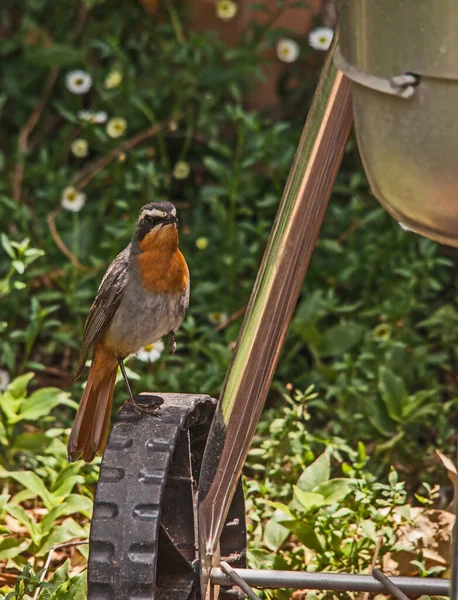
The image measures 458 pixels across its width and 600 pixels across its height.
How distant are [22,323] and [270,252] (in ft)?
8.70

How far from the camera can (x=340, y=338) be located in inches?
161

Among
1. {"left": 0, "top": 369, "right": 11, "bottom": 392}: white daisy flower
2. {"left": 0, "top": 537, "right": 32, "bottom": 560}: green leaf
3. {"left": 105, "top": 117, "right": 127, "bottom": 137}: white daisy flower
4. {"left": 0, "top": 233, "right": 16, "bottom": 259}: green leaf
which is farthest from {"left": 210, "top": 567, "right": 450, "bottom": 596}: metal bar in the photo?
{"left": 105, "top": 117, "right": 127, "bottom": 137}: white daisy flower

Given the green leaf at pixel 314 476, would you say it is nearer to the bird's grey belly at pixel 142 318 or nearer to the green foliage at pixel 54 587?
the bird's grey belly at pixel 142 318

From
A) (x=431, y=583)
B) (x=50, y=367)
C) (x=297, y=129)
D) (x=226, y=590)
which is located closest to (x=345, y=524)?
(x=226, y=590)

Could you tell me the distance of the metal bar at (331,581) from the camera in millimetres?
2066

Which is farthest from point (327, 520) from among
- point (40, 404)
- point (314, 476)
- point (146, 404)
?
point (40, 404)

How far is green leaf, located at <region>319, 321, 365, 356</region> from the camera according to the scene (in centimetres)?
406

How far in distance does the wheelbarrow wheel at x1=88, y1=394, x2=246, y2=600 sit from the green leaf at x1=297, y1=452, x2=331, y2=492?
56 cm

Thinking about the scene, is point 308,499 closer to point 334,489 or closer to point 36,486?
point 334,489

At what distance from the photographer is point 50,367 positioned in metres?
4.38

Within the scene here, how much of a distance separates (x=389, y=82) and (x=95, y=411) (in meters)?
1.72

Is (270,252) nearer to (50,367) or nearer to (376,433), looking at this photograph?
(376,433)

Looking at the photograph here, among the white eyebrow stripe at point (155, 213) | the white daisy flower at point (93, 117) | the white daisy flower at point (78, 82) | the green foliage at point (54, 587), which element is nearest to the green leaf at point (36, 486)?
the green foliage at point (54, 587)

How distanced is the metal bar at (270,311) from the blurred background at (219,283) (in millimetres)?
549
